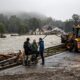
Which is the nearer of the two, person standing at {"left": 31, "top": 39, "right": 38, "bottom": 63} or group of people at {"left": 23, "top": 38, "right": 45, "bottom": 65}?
group of people at {"left": 23, "top": 38, "right": 45, "bottom": 65}

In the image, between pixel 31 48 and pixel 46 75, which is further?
pixel 31 48

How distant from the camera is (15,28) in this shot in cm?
17912

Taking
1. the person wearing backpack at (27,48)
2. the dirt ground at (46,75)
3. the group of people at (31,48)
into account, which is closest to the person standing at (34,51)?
the group of people at (31,48)

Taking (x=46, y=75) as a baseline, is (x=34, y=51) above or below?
above

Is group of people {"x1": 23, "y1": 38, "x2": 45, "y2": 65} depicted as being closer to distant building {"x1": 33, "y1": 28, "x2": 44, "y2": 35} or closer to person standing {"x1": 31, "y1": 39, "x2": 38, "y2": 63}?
person standing {"x1": 31, "y1": 39, "x2": 38, "y2": 63}

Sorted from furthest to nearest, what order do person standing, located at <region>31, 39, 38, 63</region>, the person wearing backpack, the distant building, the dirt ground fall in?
the distant building → person standing, located at <region>31, 39, 38, 63</region> → the person wearing backpack → the dirt ground

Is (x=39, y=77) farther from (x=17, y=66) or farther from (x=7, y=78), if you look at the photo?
(x=17, y=66)

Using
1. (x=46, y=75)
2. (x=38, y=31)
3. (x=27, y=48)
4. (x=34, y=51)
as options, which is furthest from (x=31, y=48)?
(x=38, y=31)

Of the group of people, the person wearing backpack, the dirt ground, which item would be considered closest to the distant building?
the group of people

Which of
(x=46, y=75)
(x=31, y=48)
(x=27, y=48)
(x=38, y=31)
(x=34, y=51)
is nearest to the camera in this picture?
(x=46, y=75)

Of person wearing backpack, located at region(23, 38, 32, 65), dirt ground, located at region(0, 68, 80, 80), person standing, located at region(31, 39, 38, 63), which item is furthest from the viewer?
person standing, located at region(31, 39, 38, 63)

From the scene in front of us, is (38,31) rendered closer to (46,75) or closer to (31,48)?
(31,48)

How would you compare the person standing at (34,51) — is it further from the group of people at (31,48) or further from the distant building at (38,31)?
the distant building at (38,31)

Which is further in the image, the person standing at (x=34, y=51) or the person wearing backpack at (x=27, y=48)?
the person standing at (x=34, y=51)
